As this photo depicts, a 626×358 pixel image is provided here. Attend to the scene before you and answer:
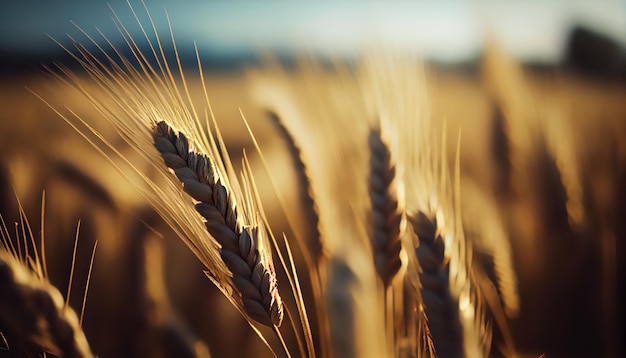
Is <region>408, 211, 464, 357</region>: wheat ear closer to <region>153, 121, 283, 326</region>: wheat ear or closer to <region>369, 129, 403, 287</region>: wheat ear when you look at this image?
<region>369, 129, 403, 287</region>: wheat ear

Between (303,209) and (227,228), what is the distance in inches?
9.9

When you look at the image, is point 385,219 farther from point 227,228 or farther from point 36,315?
point 36,315

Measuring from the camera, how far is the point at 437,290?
73 centimetres

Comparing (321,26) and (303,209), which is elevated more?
(321,26)

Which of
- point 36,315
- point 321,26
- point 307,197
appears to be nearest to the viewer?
point 36,315

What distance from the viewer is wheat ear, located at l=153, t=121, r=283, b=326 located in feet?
2.32

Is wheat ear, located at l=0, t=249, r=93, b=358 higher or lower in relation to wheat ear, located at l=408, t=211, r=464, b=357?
higher

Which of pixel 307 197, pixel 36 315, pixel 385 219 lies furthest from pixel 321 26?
pixel 36 315

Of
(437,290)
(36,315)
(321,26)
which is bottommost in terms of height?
(437,290)

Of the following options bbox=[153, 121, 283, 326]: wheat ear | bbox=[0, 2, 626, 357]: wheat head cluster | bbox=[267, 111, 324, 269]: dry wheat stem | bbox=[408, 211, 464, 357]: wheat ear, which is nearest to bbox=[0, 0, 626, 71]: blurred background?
bbox=[0, 2, 626, 357]: wheat head cluster

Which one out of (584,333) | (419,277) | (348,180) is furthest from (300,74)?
(584,333)

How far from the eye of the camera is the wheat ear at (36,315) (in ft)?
2.29

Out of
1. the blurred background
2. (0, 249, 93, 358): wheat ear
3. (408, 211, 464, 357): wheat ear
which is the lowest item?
(408, 211, 464, 357): wheat ear

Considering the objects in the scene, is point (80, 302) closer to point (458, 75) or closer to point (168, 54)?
point (168, 54)
